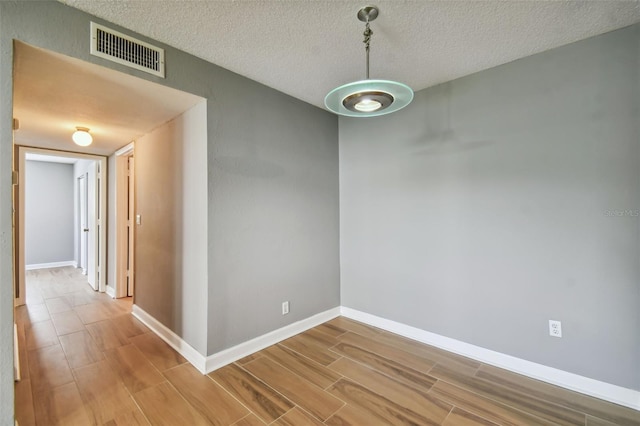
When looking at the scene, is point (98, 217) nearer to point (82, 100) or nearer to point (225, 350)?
point (82, 100)

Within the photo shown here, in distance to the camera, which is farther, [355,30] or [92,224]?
[92,224]

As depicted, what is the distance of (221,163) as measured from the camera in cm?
237

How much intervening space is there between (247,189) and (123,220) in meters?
2.76

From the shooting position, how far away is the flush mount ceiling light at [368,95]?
1444 millimetres

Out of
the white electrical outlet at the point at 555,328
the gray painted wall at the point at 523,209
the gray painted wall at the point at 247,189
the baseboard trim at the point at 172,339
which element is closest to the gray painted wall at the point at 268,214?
the gray painted wall at the point at 247,189

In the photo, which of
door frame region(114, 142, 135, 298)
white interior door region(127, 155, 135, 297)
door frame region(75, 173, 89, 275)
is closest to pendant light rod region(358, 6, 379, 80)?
door frame region(114, 142, 135, 298)

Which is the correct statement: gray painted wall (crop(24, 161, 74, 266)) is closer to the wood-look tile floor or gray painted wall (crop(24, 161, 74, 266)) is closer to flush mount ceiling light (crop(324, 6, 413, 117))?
the wood-look tile floor

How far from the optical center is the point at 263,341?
2643 mm

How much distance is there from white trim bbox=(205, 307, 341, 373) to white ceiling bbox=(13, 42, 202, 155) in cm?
214

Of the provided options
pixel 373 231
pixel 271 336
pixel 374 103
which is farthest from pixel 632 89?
pixel 271 336

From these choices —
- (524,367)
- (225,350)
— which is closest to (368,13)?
(225,350)

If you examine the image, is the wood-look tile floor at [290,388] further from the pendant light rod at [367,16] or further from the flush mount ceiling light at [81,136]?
the pendant light rod at [367,16]

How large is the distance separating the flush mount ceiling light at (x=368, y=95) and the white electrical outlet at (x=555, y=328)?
6.54 ft

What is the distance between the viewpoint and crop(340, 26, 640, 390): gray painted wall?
1.91 meters
